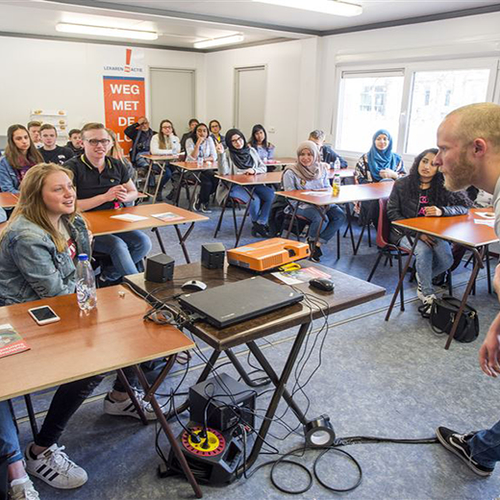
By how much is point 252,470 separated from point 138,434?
55 cm

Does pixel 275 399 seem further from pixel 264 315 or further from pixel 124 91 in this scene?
pixel 124 91

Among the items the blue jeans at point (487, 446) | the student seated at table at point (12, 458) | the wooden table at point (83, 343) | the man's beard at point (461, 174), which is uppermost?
the man's beard at point (461, 174)

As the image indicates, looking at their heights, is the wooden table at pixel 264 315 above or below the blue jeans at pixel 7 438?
above

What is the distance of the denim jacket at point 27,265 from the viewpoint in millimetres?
1900

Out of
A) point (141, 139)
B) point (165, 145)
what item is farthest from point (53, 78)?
point (165, 145)

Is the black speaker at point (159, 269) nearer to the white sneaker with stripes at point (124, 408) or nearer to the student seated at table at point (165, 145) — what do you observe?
the white sneaker with stripes at point (124, 408)

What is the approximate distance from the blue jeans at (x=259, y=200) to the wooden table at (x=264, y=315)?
337 cm

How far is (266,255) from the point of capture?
204 centimetres

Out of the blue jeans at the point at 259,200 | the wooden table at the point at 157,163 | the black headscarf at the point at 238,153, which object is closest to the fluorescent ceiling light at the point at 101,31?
the wooden table at the point at 157,163

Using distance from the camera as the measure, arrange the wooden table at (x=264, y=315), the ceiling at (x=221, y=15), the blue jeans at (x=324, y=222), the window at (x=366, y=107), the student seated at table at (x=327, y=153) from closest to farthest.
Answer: the wooden table at (x=264, y=315)
the blue jeans at (x=324, y=222)
the ceiling at (x=221, y=15)
the student seated at table at (x=327, y=153)
the window at (x=366, y=107)

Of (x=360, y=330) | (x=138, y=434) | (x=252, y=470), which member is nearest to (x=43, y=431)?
(x=138, y=434)

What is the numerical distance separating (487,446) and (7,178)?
13.8 feet

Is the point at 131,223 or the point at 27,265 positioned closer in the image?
the point at 27,265

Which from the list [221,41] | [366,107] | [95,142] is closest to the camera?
[95,142]
